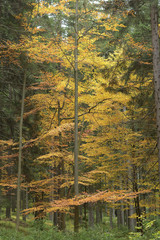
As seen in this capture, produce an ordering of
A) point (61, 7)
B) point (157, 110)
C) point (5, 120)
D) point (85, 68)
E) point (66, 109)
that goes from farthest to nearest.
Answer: point (66, 109), point (5, 120), point (85, 68), point (61, 7), point (157, 110)

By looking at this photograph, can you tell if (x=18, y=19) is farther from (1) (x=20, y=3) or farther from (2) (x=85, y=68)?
(2) (x=85, y=68)

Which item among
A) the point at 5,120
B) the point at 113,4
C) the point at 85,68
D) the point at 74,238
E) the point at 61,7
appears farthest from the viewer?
the point at 5,120

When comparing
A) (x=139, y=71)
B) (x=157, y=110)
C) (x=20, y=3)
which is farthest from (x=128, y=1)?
(x=20, y=3)

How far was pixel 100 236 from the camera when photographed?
8.11 metres

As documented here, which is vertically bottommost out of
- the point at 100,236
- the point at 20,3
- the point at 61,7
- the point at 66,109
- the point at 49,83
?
the point at 100,236

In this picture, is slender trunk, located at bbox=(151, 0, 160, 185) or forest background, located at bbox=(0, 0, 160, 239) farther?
forest background, located at bbox=(0, 0, 160, 239)

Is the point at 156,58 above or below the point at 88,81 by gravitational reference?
below

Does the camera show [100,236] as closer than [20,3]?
Yes

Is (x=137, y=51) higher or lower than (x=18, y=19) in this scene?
lower

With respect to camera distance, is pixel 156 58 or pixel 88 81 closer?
pixel 156 58

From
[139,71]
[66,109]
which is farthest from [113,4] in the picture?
[66,109]

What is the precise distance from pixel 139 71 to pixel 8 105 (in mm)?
8013

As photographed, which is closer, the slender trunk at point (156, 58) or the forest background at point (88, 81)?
the slender trunk at point (156, 58)

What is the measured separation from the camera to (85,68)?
11.0 m
